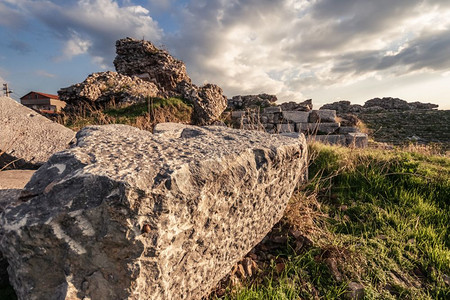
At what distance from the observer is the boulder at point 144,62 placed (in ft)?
44.0

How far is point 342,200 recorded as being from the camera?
3.36 meters

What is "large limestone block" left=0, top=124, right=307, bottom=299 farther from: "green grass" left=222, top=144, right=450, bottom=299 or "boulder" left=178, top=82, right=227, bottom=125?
"boulder" left=178, top=82, right=227, bottom=125

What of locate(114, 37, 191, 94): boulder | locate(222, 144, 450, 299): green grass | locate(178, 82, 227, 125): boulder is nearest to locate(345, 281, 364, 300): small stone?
locate(222, 144, 450, 299): green grass

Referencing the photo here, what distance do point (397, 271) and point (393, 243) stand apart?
0.39 metres

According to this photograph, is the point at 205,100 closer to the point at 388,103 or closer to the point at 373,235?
the point at 373,235

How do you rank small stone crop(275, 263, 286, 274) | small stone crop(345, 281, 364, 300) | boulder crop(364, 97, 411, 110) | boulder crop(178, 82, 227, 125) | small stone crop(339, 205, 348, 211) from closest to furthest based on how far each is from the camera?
small stone crop(345, 281, 364, 300) < small stone crop(275, 263, 286, 274) < small stone crop(339, 205, 348, 211) < boulder crop(178, 82, 227, 125) < boulder crop(364, 97, 411, 110)

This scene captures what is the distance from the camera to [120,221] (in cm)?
112

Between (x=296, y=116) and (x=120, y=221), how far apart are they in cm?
977

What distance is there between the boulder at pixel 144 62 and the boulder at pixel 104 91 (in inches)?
142

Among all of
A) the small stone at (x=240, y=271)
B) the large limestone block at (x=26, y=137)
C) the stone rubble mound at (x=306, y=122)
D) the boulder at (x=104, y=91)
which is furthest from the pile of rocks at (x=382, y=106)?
the small stone at (x=240, y=271)

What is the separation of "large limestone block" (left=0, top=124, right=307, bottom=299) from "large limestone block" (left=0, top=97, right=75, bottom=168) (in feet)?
8.58

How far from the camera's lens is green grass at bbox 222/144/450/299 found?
6.61 feet

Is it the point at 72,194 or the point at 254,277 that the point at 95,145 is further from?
the point at 254,277

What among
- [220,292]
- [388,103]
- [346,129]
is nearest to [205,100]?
[346,129]
